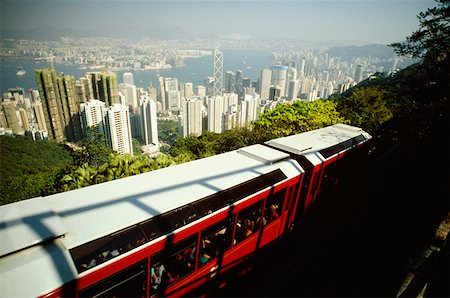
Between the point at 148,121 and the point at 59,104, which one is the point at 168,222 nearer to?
the point at 148,121

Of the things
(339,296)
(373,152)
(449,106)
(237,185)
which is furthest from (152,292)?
(373,152)

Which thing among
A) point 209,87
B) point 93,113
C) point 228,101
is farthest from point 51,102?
point 209,87

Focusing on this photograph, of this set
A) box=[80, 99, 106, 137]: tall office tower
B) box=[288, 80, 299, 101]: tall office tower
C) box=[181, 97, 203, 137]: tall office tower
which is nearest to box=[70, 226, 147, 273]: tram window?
box=[80, 99, 106, 137]: tall office tower

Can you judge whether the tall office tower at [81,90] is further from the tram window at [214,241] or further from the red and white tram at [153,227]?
the tram window at [214,241]

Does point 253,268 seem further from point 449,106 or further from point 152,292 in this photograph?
point 449,106

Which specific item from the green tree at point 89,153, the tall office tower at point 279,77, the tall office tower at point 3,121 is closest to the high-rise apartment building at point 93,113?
the tall office tower at point 3,121

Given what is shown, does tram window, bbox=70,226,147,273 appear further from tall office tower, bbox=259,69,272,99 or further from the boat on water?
the boat on water
